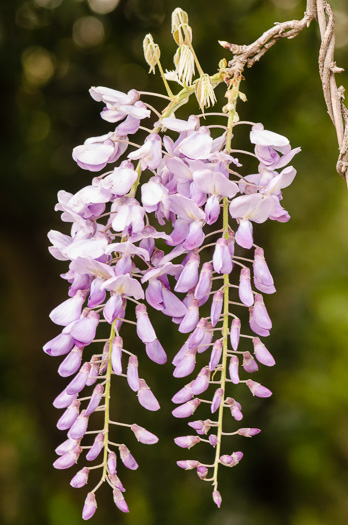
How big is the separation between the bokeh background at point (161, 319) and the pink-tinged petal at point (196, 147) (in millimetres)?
809

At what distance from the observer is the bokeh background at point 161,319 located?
5.47 ft

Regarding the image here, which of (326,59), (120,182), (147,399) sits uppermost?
(326,59)

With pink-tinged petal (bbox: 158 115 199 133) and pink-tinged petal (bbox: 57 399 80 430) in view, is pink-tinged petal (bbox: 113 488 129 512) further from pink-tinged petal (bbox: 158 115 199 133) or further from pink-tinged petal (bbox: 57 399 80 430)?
pink-tinged petal (bbox: 158 115 199 133)

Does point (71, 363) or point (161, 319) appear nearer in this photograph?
point (71, 363)

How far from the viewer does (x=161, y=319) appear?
6.14ft

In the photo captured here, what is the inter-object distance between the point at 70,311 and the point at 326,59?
14.5 inches

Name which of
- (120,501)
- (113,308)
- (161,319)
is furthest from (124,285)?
(161,319)

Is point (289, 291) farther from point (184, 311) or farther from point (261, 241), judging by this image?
point (184, 311)

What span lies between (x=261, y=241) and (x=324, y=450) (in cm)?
77

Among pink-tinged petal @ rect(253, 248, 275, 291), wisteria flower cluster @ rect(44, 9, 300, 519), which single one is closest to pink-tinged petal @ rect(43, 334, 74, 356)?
wisteria flower cluster @ rect(44, 9, 300, 519)

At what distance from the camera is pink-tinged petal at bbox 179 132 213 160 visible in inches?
24.5

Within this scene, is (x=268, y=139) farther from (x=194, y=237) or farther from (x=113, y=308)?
(x=113, y=308)

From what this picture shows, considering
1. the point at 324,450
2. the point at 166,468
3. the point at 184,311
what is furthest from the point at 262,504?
the point at 184,311

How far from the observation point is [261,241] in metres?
2.26
